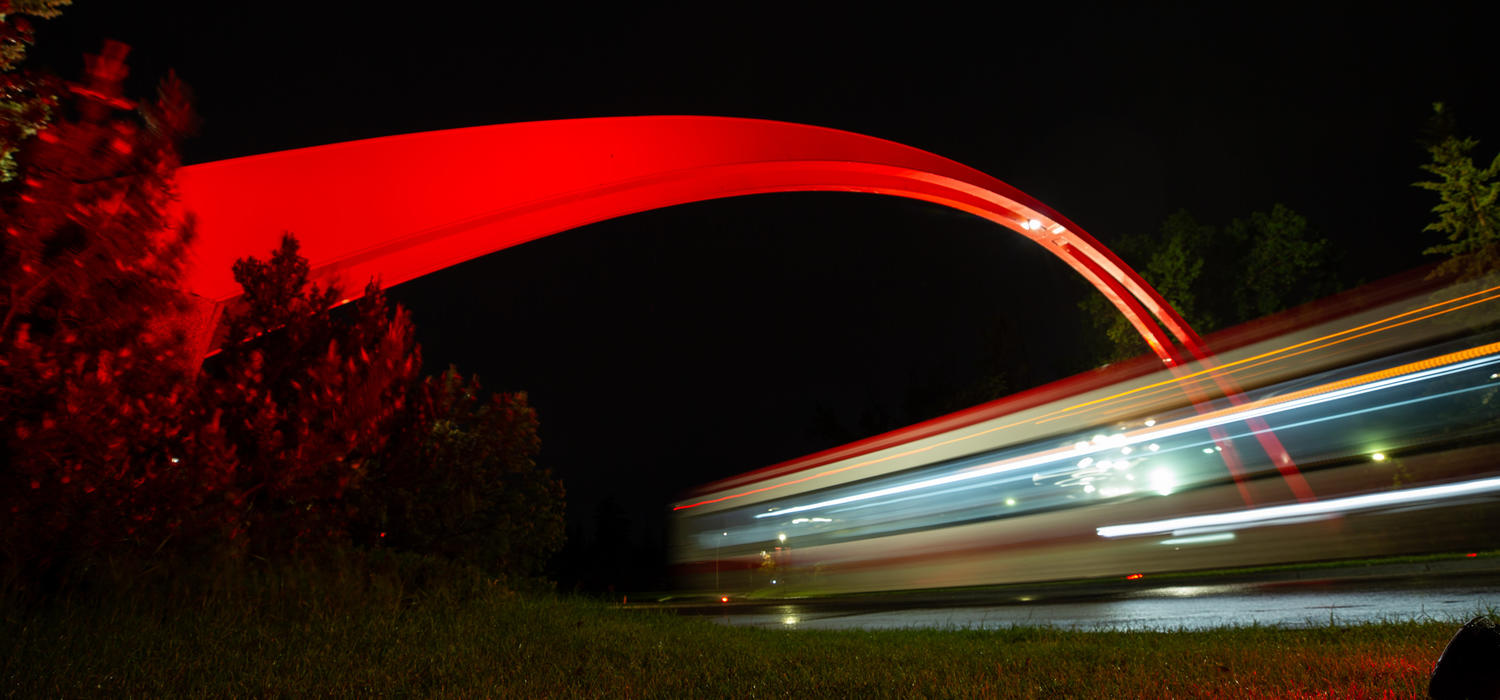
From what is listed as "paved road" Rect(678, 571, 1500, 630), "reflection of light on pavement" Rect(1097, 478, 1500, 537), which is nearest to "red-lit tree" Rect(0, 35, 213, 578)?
"paved road" Rect(678, 571, 1500, 630)

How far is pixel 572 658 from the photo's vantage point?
5867mm

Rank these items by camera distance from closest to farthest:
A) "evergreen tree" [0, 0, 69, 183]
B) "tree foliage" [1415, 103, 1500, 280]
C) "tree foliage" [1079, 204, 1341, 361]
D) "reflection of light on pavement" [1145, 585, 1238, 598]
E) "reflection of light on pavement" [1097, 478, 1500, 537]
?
"evergreen tree" [0, 0, 69, 183] < "reflection of light on pavement" [1097, 478, 1500, 537] < "reflection of light on pavement" [1145, 585, 1238, 598] < "tree foliage" [1415, 103, 1500, 280] < "tree foliage" [1079, 204, 1341, 361]

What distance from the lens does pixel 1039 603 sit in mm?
13586

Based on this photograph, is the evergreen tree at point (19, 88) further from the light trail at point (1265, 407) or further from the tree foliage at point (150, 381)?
the light trail at point (1265, 407)

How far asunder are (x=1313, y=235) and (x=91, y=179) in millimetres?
29237

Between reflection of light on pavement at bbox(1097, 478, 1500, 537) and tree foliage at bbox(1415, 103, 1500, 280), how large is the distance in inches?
412

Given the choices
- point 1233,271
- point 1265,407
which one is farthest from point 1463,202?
point 1265,407

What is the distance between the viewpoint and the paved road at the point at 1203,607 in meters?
8.25

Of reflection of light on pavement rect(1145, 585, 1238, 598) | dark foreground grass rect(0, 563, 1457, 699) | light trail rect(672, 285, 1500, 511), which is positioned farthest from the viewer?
reflection of light on pavement rect(1145, 585, 1238, 598)

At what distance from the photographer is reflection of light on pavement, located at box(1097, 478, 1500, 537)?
24.3ft

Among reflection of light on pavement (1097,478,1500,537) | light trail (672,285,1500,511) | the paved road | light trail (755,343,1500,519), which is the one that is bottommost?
the paved road

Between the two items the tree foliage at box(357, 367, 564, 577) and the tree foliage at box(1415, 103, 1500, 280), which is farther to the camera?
the tree foliage at box(1415, 103, 1500, 280)

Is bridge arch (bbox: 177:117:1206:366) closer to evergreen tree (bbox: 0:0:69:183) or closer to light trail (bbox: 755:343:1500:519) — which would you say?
light trail (bbox: 755:343:1500:519)

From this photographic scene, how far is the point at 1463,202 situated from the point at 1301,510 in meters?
12.3
